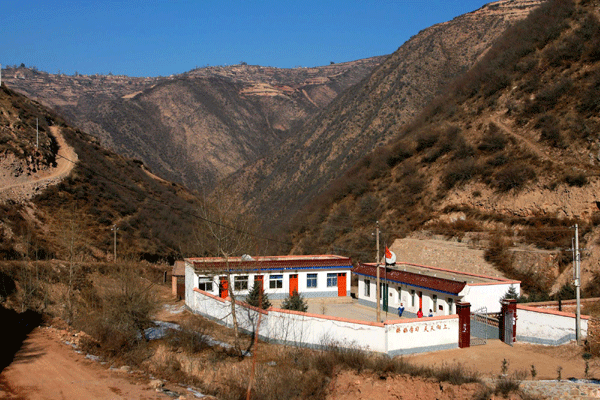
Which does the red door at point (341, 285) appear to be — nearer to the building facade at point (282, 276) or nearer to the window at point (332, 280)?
the building facade at point (282, 276)

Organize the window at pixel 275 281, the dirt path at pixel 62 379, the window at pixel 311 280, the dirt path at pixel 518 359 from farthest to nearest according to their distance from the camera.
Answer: the window at pixel 311 280 < the window at pixel 275 281 < the dirt path at pixel 518 359 < the dirt path at pixel 62 379

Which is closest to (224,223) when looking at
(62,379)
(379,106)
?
(62,379)

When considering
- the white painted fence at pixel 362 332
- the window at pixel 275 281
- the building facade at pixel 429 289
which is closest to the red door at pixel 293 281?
the window at pixel 275 281

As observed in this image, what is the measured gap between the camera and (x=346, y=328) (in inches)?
790

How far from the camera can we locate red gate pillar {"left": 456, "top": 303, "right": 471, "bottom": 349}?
67.8 ft

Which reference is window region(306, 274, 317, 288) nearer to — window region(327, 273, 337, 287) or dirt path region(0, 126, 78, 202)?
window region(327, 273, 337, 287)

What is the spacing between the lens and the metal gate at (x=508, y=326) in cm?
2120

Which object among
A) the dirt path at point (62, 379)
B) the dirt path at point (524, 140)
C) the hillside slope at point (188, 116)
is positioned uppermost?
the hillside slope at point (188, 116)

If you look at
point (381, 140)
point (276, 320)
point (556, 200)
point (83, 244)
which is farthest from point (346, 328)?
point (381, 140)

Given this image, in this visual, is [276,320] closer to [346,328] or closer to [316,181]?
[346,328]

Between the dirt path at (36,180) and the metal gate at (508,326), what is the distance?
4128cm

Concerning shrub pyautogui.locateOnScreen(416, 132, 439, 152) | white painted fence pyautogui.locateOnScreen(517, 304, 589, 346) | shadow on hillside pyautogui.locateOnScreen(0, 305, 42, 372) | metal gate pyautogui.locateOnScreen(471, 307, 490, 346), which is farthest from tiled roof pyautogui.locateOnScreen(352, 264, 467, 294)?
shrub pyautogui.locateOnScreen(416, 132, 439, 152)

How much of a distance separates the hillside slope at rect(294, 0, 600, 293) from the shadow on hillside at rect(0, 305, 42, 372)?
27.0 m

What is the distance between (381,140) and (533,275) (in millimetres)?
40650
